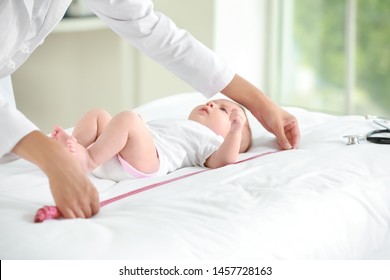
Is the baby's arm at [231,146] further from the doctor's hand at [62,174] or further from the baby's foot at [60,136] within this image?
the doctor's hand at [62,174]

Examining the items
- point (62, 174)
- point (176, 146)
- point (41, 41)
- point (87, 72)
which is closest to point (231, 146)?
point (176, 146)

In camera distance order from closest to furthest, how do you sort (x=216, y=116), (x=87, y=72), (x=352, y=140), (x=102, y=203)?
1. (x=102, y=203)
2. (x=352, y=140)
3. (x=216, y=116)
4. (x=87, y=72)

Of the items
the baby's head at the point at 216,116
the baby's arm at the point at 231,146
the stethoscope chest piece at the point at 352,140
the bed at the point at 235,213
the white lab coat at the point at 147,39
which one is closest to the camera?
the bed at the point at 235,213

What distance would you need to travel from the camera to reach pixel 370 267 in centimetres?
146

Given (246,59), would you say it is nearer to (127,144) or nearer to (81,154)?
(127,144)

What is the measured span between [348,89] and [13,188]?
8.20 feet

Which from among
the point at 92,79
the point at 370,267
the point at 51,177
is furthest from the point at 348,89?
the point at 51,177

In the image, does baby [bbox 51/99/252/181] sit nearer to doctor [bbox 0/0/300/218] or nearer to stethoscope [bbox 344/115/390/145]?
doctor [bbox 0/0/300/218]

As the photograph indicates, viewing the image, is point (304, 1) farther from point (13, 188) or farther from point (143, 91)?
point (13, 188)

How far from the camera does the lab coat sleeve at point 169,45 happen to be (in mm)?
1931

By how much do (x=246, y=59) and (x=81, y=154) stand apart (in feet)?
7.90

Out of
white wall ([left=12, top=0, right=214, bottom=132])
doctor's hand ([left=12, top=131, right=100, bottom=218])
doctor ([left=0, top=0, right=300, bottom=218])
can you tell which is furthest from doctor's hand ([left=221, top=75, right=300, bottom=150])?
white wall ([left=12, top=0, right=214, bottom=132])

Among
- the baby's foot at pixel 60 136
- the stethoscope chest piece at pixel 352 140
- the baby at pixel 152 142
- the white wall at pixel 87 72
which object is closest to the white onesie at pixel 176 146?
the baby at pixel 152 142

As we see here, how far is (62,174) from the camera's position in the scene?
4.43 feet
